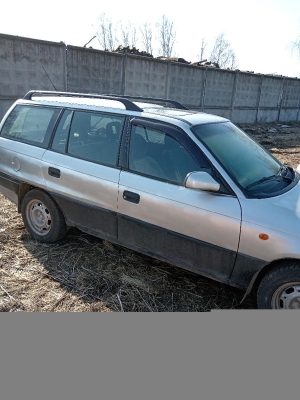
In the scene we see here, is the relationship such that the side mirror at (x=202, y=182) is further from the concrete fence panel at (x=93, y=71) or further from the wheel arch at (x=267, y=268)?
the concrete fence panel at (x=93, y=71)

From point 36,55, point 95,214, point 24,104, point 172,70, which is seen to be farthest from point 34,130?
point 172,70

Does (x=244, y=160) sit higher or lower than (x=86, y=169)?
higher

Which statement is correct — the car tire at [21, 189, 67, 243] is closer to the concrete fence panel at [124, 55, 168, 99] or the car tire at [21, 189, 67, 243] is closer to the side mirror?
the side mirror

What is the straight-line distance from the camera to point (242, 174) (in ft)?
9.46

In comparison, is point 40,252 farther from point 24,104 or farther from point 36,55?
point 36,55

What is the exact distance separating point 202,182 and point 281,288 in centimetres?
102

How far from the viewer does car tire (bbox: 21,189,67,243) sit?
12.8 ft

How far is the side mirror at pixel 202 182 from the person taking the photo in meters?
2.63

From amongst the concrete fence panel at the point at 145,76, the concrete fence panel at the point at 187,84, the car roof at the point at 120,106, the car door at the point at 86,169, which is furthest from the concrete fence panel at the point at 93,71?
the car door at the point at 86,169

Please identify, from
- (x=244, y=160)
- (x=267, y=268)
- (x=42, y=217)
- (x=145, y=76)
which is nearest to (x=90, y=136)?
(x=42, y=217)

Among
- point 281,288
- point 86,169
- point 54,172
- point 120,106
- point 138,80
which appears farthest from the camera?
point 138,80

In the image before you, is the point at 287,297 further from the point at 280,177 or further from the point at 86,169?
the point at 86,169

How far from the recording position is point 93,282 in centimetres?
343

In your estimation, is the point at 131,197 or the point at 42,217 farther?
the point at 42,217
